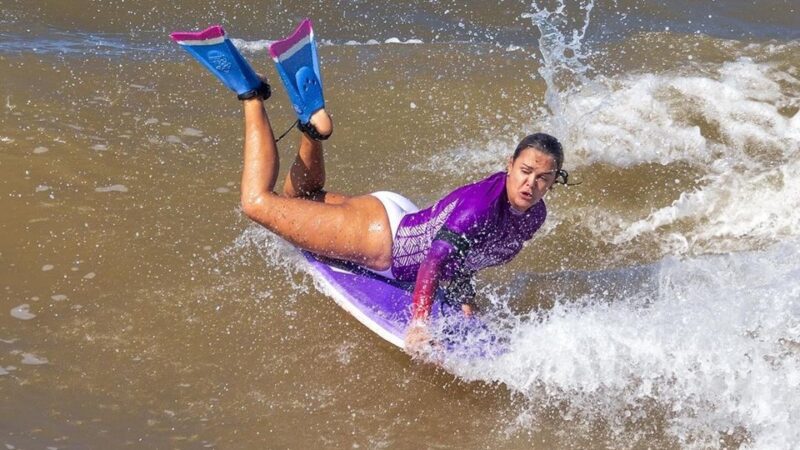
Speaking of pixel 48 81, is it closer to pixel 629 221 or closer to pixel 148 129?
pixel 148 129

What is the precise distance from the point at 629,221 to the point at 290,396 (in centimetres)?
295

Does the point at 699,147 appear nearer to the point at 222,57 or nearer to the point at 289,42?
the point at 289,42

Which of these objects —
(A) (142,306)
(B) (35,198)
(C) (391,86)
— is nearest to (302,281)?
(A) (142,306)

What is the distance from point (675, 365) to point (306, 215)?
1.98 m

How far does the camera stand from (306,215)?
201 inches

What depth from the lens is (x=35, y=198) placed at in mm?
6023

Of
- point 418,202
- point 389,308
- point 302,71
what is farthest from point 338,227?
point 418,202

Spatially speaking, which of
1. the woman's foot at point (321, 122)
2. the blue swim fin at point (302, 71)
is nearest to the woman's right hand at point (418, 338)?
the woman's foot at point (321, 122)

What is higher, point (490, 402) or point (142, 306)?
point (142, 306)

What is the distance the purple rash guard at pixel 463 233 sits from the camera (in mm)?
4801

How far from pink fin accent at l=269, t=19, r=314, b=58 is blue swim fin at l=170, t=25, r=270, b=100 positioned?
199 millimetres

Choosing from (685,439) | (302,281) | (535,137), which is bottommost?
(685,439)

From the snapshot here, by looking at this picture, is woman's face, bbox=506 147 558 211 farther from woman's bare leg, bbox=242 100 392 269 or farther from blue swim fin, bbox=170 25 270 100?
blue swim fin, bbox=170 25 270 100

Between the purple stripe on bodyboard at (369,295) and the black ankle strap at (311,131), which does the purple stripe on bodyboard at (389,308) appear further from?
the black ankle strap at (311,131)
